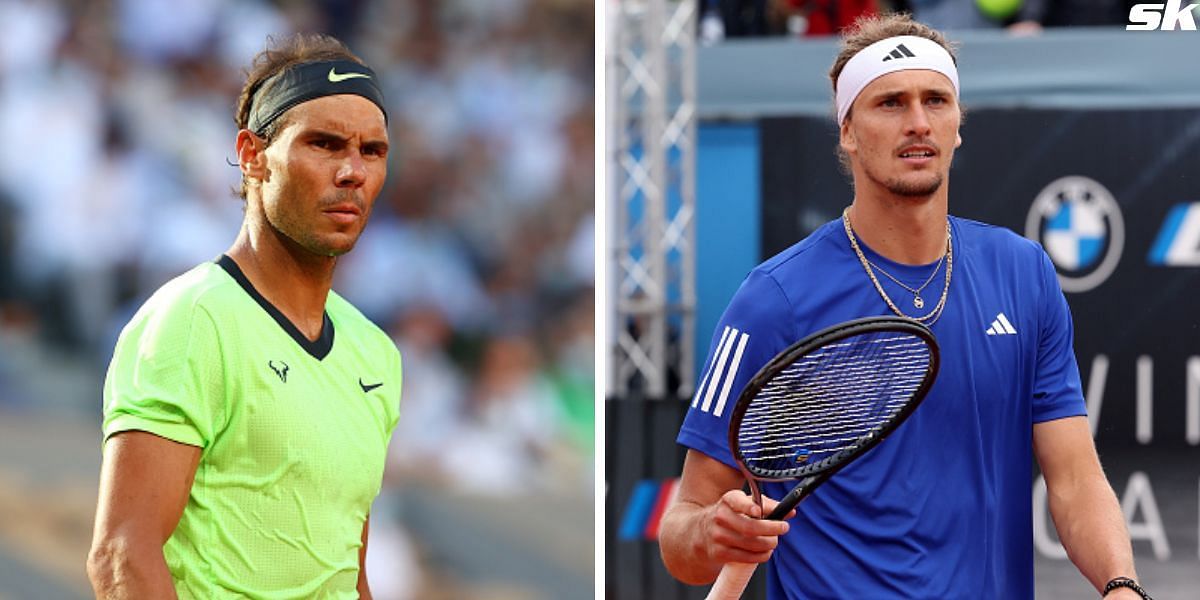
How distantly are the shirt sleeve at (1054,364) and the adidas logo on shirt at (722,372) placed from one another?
0.56 meters

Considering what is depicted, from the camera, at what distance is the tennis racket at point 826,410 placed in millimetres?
2598

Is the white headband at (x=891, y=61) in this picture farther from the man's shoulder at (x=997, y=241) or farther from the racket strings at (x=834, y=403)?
the racket strings at (x=834, y=403)

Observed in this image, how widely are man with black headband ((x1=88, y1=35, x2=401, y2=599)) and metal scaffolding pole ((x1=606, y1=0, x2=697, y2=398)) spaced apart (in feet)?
11.3

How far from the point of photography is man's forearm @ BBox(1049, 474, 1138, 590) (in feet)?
8.91

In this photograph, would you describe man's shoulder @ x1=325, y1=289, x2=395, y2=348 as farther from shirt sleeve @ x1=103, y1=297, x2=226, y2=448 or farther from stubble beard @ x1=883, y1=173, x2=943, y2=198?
stubble beard @ x1=883, y1=173, x2=943, y2=198

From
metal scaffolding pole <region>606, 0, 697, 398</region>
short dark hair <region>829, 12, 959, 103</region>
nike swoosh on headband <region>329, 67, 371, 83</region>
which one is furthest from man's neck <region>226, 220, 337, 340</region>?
metal scaffolding pole <region>606, 0, 697, 398</region>

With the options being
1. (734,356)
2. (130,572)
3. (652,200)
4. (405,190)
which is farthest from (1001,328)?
(405,190)

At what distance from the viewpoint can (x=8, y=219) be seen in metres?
8.00

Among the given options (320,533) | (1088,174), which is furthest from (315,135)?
(1088,174)

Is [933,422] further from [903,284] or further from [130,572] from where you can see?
[130,572]

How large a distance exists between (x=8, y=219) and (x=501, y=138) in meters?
2.58

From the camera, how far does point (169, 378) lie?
2.41 m

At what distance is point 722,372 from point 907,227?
1.49 ft

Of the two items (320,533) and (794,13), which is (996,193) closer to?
(794,13)
